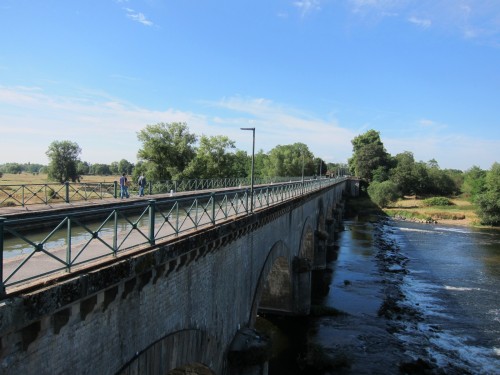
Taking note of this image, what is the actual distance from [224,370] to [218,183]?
31708 mm

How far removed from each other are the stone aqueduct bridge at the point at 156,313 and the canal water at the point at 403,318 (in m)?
6.58

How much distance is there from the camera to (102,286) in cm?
667

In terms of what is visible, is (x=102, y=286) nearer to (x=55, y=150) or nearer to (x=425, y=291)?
(x=425, y=291)

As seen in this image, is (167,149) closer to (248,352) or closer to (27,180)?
(27,180)

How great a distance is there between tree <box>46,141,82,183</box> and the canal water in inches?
2140

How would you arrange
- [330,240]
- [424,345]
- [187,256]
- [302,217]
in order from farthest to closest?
1. [330,240]
2. [302,217]
3. [424,345]
4. [187,256]

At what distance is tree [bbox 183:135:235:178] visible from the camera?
184ft

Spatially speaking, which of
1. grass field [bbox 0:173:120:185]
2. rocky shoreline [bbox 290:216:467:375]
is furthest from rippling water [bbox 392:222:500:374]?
grass field [bbox 0:173:120:185]

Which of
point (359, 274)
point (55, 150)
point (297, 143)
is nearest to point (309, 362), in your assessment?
point (359, 274)

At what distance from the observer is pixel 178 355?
9.56 meters

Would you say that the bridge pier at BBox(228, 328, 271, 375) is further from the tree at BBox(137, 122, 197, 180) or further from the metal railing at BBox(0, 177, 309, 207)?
the tree at BBox(137, 122, 197, 180)

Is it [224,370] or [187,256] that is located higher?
[187,256]

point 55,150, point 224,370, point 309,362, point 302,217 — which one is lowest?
point 309,362

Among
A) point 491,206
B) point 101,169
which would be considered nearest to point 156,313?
point 491,206
